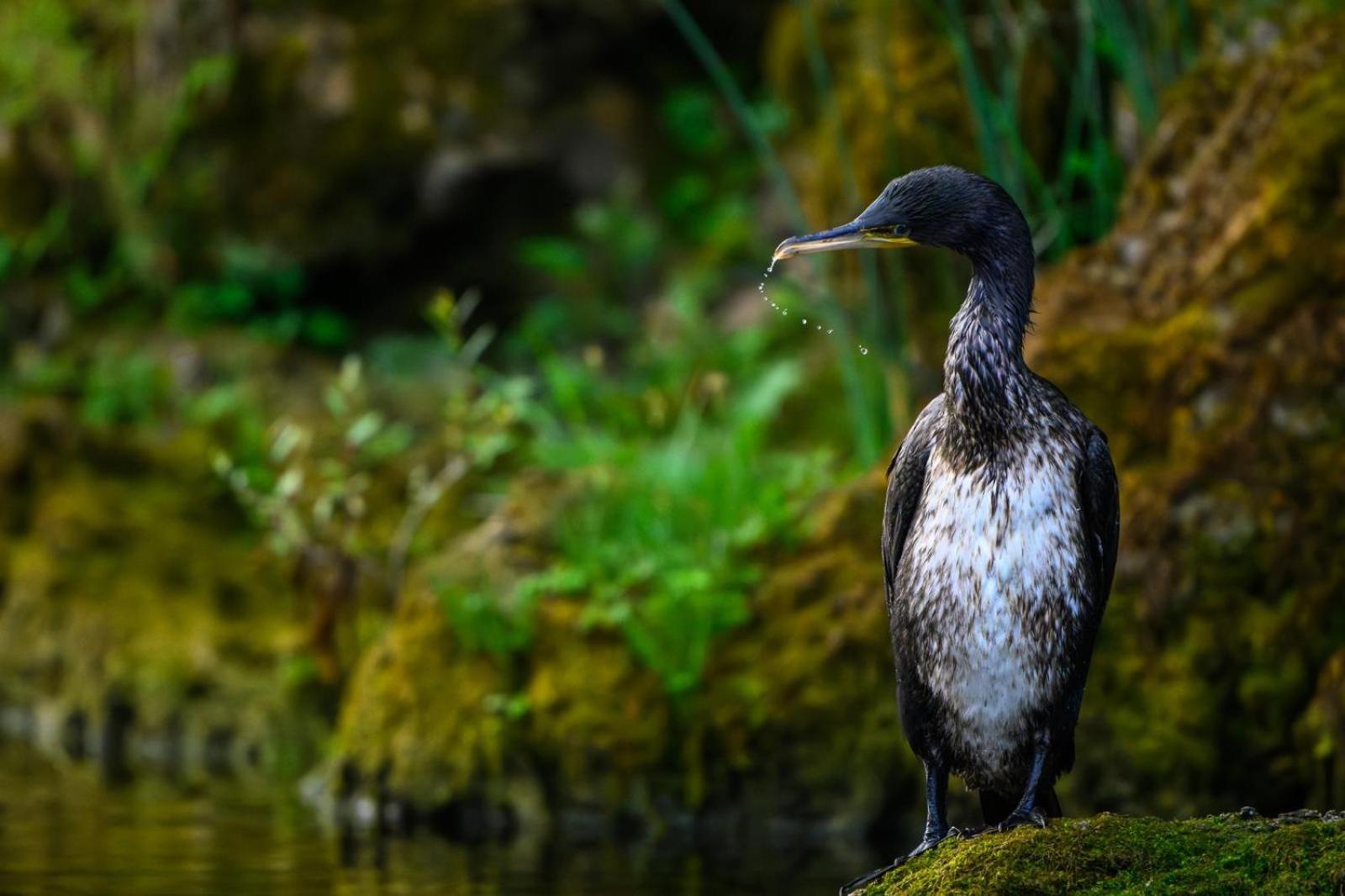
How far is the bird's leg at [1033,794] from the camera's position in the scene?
3.86m

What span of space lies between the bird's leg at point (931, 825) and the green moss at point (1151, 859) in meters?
0.18

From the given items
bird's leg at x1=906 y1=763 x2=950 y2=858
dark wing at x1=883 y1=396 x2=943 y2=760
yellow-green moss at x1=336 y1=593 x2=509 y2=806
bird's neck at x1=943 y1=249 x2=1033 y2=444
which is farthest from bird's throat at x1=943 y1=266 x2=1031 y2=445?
yellow-green moss at x1=336 y1=593 x2=509 y2=806

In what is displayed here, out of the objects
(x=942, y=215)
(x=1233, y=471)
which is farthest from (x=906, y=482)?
(x=1233, y=471)

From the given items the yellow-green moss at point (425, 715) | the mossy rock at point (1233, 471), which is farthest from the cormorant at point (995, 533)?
the yellow-green moss at point (425, 715)

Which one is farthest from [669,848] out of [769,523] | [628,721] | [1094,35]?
[1094,35]

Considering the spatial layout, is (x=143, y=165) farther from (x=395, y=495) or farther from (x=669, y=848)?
(x=669, y=848)

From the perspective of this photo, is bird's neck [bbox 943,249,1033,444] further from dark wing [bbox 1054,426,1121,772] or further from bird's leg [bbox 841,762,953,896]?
bird's leg [bbox 841,762,953,896]

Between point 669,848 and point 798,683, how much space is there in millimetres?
855

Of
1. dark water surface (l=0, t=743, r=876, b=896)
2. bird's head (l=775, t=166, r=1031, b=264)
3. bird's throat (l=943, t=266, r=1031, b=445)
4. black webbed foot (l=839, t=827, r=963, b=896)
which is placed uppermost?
bird's head (l=775, t=166, r=1031, b=264)

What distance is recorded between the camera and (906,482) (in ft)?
14.1

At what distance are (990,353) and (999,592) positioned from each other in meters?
Answer: 0.54

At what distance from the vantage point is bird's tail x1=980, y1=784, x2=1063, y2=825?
164 inches

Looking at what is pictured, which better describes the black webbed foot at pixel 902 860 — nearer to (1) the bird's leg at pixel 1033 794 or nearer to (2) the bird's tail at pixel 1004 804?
(1) the bird's leg at pixel 1033 794

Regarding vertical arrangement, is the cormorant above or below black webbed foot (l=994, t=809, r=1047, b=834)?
above
